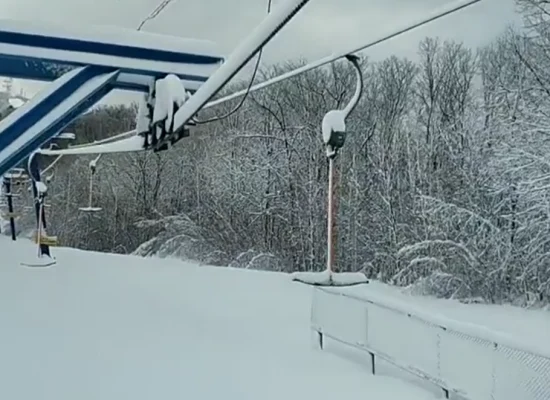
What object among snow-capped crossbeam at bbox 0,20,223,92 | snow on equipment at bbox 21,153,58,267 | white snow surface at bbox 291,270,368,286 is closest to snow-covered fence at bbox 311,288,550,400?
white snow surface at bbox 291,270,368,286

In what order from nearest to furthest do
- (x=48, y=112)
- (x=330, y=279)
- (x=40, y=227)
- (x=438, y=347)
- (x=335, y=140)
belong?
(x=48, y=112) < (x=335, y=140) < (x=330, y=279) < (x=438, y=347) < (x=40, y=227)

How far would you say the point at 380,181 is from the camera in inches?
581

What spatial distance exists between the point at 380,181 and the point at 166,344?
9.86 meters

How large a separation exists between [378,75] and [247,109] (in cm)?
367

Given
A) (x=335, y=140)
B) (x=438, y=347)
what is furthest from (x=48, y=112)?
(x=438, y=347)

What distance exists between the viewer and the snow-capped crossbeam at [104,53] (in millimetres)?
1180

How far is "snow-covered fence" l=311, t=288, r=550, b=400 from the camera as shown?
11.5 feet

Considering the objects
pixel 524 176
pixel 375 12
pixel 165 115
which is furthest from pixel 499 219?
pixel 165 115

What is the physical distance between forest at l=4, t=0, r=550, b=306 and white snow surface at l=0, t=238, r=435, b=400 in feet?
9.42

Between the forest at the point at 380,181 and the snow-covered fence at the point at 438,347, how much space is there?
17.7 ft

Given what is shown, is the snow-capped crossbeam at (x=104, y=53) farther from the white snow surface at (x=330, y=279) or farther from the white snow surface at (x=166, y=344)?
the white snow surface at (x=166, y=344)

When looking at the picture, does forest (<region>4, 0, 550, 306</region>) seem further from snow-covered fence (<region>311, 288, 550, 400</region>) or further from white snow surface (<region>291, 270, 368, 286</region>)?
white snow surface (<region>291, 270, 368, 286</region>)

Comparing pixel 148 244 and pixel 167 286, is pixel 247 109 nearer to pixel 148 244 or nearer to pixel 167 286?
pixel 148 244

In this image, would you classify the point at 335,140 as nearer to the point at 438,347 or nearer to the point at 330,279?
the point at 330,279
